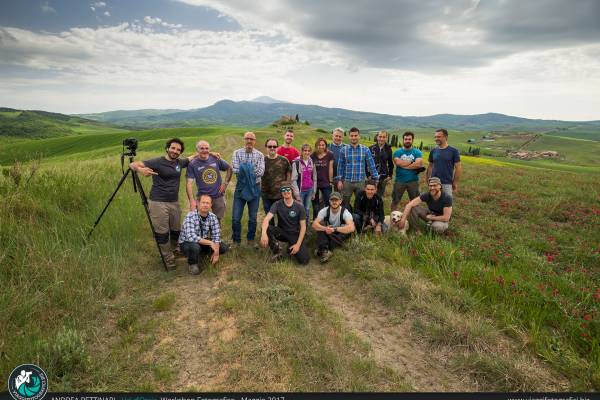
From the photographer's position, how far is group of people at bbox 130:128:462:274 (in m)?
6.59

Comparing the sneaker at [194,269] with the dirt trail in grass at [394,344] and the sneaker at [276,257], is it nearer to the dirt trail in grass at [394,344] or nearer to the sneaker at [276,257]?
the sneaker at [276,257]

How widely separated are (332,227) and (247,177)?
2.59m

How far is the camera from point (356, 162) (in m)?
8.73

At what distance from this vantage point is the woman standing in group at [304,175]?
27.0ft

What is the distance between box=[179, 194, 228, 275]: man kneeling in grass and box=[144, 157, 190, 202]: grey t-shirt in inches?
26.0

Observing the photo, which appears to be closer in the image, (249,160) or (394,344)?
(394,344)

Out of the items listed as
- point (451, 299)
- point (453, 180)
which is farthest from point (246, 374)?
point (453, 180)

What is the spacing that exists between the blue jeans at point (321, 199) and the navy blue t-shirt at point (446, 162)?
3.33m

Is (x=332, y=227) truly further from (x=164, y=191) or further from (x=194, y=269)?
(x=164, y=191)

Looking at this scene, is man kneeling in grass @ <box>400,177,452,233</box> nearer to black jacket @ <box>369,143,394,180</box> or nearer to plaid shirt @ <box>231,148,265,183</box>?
black jacket @ <box>369,143,394,180</box>

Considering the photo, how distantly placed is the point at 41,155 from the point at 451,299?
9.83 meters

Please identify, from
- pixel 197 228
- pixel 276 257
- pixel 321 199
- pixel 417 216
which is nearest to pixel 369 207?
pixel 417 216

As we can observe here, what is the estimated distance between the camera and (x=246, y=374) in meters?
3.60

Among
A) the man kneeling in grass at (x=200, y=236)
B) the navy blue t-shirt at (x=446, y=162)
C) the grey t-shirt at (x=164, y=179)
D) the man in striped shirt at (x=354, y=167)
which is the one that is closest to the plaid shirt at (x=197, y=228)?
the man kneeling in grass at (x=200, y=236)
